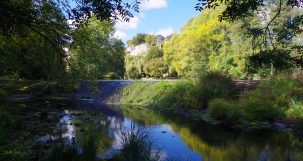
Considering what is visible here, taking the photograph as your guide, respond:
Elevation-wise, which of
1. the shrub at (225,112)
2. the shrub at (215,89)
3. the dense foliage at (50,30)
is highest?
the dense foliage at (50,30)

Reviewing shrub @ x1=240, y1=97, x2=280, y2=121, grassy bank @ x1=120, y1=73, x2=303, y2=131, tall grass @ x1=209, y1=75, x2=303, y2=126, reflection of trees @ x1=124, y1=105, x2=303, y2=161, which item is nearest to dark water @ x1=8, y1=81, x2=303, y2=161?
reflection of trees @ x1=124, y1=105, x2=303, y2=161

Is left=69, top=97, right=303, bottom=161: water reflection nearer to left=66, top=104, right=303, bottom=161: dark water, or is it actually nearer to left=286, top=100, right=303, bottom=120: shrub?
left=66, top=104, right=303, bottom=161: dark water

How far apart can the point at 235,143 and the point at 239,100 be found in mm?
6286

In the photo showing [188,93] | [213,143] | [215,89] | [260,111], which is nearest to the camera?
[213,143]

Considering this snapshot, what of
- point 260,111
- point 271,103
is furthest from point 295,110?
point 260,111

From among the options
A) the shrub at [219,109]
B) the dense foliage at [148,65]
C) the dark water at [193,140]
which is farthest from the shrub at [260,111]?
the dense foliage at [148,65]

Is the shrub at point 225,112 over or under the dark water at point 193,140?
over

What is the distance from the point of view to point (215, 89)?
20250 mm

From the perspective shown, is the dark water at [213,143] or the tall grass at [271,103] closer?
the dark water at [213,143]

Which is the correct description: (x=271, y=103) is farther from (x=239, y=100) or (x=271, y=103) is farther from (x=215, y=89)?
(x=215, y=89)

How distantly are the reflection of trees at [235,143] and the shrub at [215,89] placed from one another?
144 inches

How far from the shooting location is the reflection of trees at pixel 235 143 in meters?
10.9

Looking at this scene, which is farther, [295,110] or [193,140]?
[295,110]

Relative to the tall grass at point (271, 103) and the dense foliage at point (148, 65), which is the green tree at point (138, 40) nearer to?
the dense foliage at point (148, 65)
